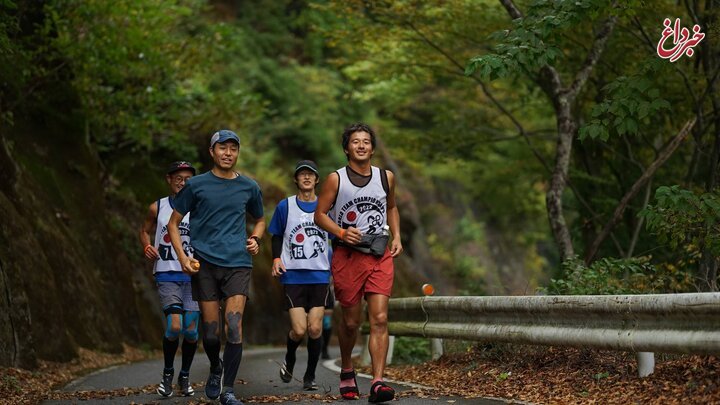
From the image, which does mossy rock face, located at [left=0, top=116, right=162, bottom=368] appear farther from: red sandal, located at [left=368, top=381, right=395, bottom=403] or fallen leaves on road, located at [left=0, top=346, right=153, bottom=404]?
red sandal, located at [left=368, top=381, right=395, bottom=403]

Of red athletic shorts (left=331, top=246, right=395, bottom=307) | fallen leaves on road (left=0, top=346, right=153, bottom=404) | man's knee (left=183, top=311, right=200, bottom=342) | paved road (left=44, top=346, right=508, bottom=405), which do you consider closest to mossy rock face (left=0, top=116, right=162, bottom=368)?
fallen leaves on road (left=0, top=346, right=153, bottom=404)

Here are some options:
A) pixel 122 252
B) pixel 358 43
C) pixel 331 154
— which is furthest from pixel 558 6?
pixel 331 154

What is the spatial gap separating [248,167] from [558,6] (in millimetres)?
20450

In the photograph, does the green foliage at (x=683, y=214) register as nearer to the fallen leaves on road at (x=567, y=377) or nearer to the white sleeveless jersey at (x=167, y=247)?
the fallen leaves on road at (x=567, y=377)

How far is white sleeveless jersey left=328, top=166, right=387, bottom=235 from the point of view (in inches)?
320

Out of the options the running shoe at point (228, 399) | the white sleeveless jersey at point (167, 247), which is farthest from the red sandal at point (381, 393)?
the white sleeveless jersey at point (167, 247)

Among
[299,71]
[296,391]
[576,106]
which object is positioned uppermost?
[299,71]

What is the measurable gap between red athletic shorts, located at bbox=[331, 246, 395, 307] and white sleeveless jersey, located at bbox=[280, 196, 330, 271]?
70.4 inches

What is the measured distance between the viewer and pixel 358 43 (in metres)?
17.9

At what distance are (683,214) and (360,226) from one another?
10.2ft

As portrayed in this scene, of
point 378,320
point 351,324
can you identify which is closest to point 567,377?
point 378,320

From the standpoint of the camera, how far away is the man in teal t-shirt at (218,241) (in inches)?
317

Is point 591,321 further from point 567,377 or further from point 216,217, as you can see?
point 216,217

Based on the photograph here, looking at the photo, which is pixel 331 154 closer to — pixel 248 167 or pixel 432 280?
pixel 248 167
